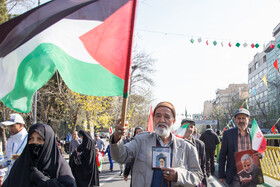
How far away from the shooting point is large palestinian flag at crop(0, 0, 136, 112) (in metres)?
3.03

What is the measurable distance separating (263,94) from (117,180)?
2513 inches

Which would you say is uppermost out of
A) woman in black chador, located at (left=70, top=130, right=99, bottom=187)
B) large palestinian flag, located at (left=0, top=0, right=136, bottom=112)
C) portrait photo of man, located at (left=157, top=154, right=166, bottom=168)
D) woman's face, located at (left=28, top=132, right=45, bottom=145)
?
large palestinian flag, located at (left=0, top=0, right=136, bottom=112)

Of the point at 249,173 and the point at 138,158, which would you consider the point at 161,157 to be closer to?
the point at 138,158

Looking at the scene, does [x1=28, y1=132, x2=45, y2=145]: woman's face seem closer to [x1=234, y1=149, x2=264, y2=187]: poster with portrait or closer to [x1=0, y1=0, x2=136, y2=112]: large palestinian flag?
[x1=0, y1=0, x2=136, y2=112]: large palestinian flag

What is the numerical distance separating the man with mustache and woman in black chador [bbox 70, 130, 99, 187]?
3.65 meters

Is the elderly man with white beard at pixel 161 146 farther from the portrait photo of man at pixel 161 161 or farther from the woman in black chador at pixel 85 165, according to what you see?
the woman in black chador at pixel 85 165

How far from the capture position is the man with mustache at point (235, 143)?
→ 4.87 m

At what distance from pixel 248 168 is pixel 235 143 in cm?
44

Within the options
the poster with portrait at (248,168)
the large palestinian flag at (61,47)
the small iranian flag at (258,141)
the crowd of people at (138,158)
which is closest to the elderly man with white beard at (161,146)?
the crowd of people at (138,158)

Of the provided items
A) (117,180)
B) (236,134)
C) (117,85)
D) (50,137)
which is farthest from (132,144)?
(117,180)

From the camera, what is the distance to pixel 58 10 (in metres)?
3.08

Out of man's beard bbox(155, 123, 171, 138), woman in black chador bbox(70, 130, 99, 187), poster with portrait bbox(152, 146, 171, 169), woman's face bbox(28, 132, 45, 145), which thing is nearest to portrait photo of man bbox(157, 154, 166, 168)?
poster with portrait bbox(152, 146, 171, 169)

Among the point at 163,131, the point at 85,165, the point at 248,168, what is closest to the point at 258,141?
the point at 248,168

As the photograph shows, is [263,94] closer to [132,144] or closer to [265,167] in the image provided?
[265,167]
